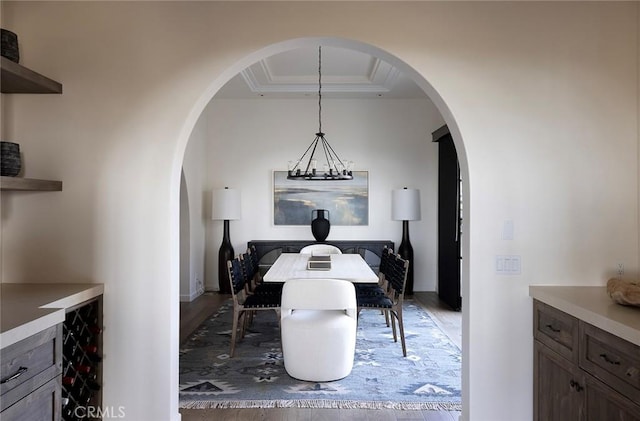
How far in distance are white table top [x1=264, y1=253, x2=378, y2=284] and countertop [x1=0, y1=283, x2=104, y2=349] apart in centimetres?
173

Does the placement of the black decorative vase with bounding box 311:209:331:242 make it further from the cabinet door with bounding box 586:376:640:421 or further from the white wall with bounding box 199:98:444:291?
the cabinet door with bounding box 586:376:640:421

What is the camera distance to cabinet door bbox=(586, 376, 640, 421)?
1.53m

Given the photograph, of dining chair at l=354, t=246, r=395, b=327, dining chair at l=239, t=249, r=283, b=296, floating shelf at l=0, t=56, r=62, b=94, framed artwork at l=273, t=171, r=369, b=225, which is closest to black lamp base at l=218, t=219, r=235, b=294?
framed artwork at l=273, t=171, r=369, b=225

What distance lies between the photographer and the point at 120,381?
227 cm

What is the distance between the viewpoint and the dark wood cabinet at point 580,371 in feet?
5.13

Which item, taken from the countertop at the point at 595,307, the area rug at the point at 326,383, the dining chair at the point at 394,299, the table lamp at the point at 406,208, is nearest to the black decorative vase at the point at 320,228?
the table lamp at the point at 406,208

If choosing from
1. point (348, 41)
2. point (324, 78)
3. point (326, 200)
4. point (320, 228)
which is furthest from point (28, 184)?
point (326, 200)

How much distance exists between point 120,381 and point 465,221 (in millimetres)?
2089

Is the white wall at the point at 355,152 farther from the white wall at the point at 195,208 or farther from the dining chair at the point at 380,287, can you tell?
the dining chair at the point at 380,287

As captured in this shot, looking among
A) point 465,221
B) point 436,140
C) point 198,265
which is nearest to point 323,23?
point 465,221

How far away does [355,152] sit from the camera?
21.5 ft

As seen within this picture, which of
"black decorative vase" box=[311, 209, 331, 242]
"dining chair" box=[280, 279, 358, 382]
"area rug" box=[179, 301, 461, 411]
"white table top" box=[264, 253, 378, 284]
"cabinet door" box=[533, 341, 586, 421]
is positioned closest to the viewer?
"cabinet door" box=[533, 341, 586, 421]

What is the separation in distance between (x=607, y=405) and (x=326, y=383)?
6.23ft

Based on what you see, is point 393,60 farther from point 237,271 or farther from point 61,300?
point 237,271
